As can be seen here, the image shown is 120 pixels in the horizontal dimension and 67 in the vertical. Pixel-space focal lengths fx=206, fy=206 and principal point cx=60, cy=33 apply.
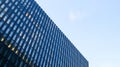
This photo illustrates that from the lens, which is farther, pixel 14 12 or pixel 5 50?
pixel 14 12

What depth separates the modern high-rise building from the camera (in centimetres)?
6844

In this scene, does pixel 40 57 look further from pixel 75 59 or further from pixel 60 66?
pixel 75 59

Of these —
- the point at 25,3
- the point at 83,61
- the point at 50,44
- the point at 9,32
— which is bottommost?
the point at 83,61

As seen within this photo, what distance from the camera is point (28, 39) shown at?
266 feet

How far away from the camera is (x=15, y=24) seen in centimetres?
7675

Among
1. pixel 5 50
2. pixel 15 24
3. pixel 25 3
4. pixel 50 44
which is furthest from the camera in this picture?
pixel 50 44

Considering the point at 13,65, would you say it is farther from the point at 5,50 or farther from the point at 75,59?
the point at 75,59

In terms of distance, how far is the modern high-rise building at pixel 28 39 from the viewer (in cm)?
6844

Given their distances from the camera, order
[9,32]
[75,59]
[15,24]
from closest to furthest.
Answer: [9,32]
[15,24]
[75,59]

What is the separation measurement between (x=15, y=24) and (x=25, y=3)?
1784cm

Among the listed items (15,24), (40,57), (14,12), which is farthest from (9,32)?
(40,57)

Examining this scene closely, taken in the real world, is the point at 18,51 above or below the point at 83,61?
above

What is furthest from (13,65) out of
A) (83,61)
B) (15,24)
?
(83,61)

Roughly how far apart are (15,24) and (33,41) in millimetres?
11603
